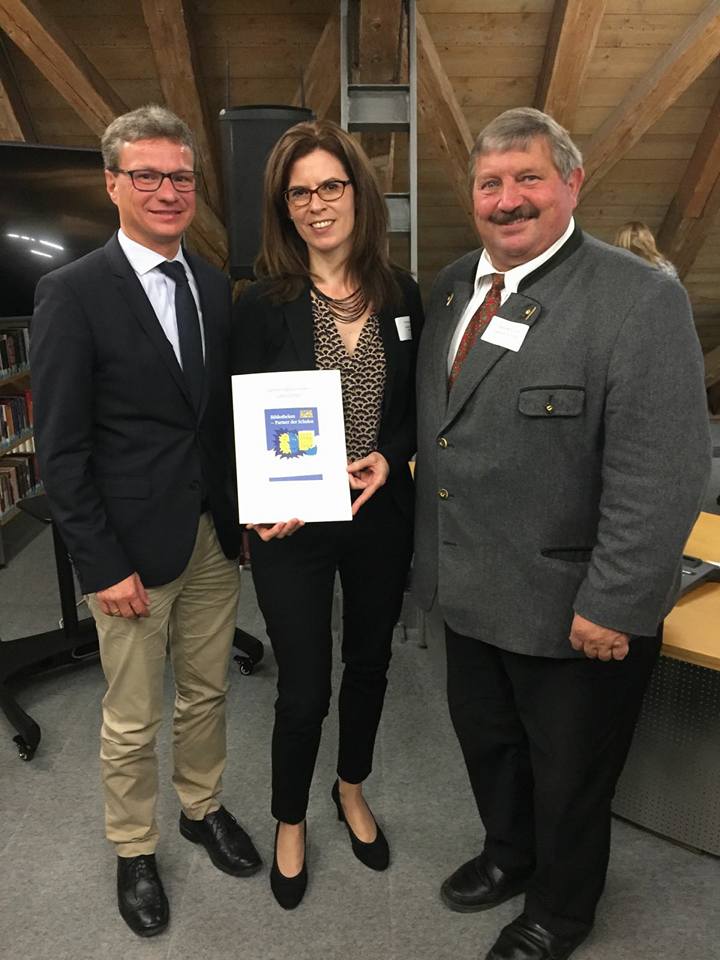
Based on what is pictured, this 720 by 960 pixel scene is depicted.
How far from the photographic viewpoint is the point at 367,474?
171 centimetres

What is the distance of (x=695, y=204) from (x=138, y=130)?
447cm

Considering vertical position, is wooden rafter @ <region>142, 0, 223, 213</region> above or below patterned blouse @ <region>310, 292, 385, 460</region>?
above

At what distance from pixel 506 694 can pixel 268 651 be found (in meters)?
1.55

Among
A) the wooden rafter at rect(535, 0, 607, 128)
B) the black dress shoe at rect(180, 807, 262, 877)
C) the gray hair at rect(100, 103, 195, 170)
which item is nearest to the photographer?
the gray hair at rect(100, 103, 195, 170)

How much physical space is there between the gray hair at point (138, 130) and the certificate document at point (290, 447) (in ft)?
1.57

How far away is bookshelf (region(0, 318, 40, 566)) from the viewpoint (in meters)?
4.27

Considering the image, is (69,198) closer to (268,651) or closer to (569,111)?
(268,651)

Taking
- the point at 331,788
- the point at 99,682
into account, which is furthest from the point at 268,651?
the point at 331,788

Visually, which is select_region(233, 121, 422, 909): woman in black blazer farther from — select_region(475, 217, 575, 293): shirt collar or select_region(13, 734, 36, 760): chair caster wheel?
select_region(13, 734, 36, 760): chair caster wheel

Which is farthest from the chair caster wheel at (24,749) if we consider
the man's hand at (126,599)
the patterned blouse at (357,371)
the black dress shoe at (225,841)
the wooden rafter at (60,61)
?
the wooden rafter at (60,61)

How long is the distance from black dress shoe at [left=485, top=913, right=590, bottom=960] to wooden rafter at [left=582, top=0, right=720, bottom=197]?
155 inches

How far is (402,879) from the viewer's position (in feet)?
6.64

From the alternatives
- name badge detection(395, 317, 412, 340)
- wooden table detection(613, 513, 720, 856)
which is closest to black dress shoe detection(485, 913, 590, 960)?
wooden table detection(613, 513, 720, 856)

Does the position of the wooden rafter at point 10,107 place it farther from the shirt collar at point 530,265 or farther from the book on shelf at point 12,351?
the shirt collar at point 530,265
